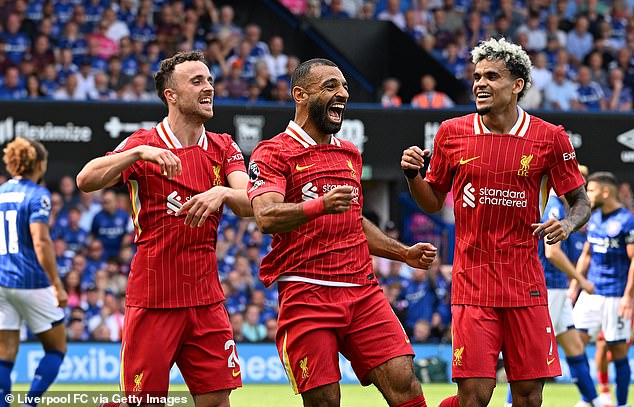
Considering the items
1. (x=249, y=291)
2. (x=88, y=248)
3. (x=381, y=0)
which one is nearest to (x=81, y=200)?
(x=88, y=248)

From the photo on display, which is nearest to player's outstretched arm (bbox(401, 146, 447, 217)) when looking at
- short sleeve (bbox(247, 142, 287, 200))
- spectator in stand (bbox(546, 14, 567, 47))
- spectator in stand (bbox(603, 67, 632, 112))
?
short sleeve (bbox(247, 142, 287, 200))

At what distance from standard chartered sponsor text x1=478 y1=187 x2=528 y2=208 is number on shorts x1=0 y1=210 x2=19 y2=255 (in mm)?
4608

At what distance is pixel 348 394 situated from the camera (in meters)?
14.3

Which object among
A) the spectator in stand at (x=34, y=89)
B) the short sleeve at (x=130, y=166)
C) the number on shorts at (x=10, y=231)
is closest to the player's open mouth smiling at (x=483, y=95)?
the short sleeve at (x=130, y=166)

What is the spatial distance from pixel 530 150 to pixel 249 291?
32.7ft

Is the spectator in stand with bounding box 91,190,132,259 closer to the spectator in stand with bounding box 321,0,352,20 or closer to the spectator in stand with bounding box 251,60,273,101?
the spectator in stand with bounding box 251,60,273,101

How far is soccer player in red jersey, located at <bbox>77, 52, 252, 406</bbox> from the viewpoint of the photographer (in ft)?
22.9

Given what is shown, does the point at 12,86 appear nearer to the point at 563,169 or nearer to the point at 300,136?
the point at 300,136

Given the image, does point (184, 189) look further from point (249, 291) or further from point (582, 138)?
point (582, 138)

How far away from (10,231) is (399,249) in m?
4.45

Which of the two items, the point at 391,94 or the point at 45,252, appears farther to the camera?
the point at 391,94

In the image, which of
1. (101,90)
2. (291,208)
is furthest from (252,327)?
(291,208)

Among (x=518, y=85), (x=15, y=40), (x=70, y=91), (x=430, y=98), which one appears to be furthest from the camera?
(x=430, y=98)

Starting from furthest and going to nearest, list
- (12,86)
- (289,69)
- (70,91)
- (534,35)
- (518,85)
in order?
(534,35), (289,69), (70,91), (12,86), (518,85)
